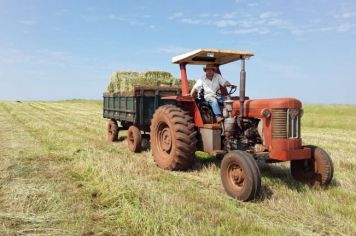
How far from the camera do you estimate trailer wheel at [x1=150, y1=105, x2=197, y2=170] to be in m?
6.41

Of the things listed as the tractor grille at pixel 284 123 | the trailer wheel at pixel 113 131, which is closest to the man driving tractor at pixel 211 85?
the tractor grille at pixel 284 123

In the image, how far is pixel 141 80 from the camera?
11312mm

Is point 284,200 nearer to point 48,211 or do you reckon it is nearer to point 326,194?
point 326,194

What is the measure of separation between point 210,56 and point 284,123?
190 centimetres

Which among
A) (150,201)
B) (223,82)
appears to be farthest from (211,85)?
(150,201)

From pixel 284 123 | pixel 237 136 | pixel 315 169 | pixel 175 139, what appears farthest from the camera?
pixel 175 139

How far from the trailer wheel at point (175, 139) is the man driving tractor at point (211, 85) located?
1.51ft

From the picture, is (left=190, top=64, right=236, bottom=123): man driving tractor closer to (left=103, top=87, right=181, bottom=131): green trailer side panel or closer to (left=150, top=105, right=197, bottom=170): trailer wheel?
(left=150, top=105, right=197, bottom=170): trailer wheel

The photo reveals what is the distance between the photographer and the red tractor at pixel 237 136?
205 inches

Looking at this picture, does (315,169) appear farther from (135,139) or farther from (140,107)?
(140,107)

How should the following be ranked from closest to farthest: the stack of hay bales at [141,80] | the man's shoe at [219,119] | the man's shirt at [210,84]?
the man's shoe at [219,119] < the man's shirt at [210,84] < the stack of hay bales at [141,80]

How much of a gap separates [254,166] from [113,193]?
1.79 metres

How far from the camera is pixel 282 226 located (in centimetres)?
387

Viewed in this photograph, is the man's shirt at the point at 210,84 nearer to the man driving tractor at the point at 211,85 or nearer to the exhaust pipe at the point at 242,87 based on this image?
the man driving tractor at the point at 211,85
